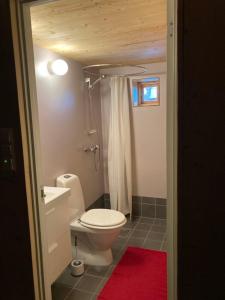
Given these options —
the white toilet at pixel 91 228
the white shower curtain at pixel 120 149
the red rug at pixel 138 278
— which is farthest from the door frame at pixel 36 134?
the white shower curtain at pixel 120 149

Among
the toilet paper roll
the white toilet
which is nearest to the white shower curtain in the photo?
the white toilet

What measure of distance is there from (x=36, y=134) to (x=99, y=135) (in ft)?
6.97

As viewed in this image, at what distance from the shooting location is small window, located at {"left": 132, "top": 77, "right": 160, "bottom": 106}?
3.28 m

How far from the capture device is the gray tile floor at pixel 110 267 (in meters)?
2.08

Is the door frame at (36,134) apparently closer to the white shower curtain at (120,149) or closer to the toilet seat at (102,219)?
the toilet seat at (102,219)

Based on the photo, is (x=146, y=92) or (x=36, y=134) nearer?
(x=36, y=134)

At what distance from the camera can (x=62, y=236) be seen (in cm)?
205

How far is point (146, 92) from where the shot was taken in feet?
11.0
